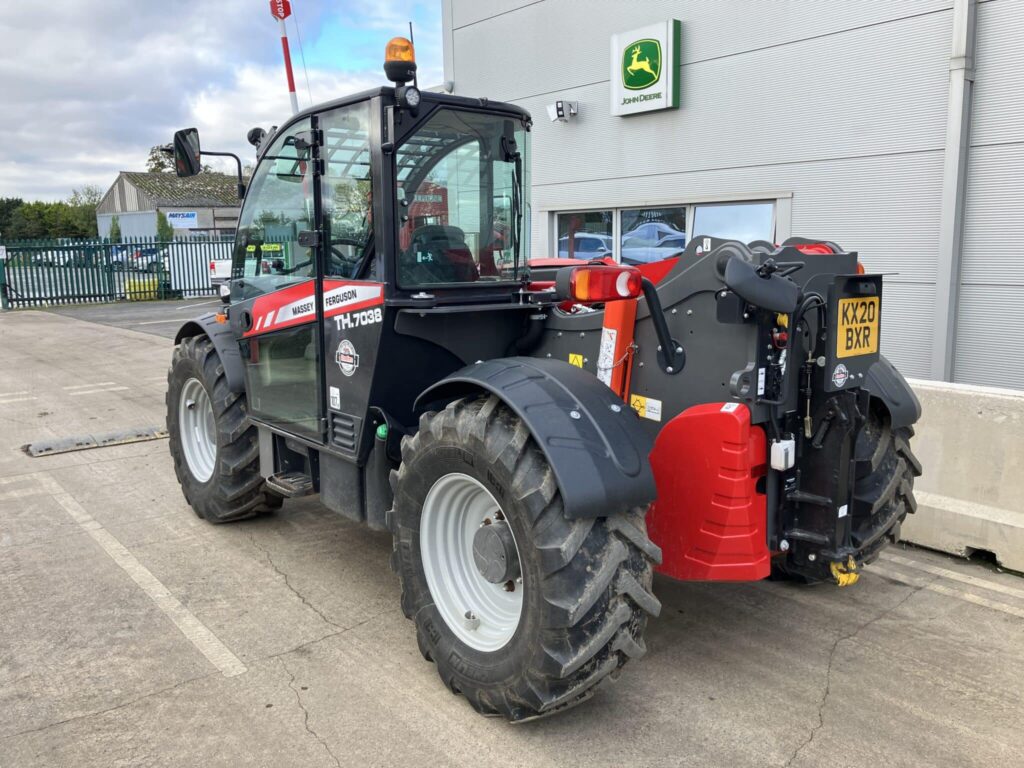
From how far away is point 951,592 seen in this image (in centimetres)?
453

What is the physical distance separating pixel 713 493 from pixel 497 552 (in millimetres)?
843

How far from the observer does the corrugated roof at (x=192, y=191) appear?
53281mm

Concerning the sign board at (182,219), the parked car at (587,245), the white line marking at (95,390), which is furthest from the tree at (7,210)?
the parked car at (587,245)

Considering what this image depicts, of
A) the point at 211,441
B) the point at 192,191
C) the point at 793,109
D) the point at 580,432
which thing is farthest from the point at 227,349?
the point at 192,191

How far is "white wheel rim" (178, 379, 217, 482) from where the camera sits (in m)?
5.71

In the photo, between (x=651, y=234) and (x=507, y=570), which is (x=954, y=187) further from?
(x=507, y=570)

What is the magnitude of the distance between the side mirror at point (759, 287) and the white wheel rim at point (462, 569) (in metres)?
1.23

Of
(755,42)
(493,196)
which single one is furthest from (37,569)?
(755,42)

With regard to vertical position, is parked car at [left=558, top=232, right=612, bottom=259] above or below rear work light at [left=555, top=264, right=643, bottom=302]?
above

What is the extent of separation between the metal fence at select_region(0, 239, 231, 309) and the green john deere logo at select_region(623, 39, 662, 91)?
15.8m

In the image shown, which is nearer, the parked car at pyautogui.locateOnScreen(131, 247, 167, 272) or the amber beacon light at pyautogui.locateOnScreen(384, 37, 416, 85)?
the amber beacon light at pyautogui.locateOnScreen(384, 37, 416, 85)

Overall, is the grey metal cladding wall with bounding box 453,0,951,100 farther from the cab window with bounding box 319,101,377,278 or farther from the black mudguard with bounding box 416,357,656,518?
the black mudguard with bounding box 416,357,656,518

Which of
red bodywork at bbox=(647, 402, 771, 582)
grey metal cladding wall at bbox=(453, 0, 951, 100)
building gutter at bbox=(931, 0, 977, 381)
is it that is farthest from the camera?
grey metal cladding wall at bbox=(453, 0, 951, 100)

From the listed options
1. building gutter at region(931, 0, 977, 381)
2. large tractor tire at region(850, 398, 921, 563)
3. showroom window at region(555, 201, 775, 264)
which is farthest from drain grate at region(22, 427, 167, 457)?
building gutter at region(931, 0, 977, 381)
